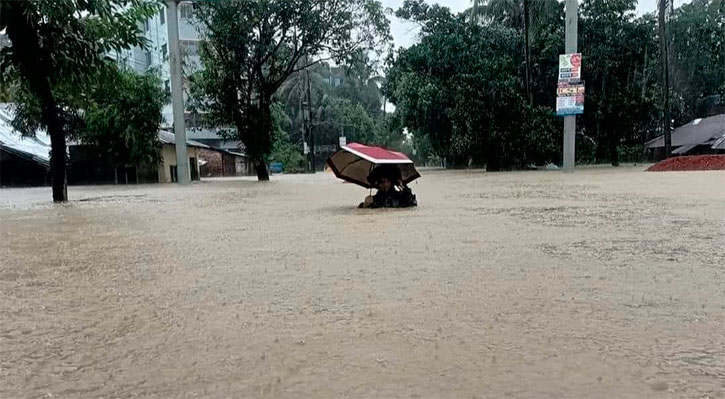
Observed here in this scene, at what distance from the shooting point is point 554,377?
77.3 inches

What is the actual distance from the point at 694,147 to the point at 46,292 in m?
32.0

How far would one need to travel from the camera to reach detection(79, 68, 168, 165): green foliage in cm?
2128

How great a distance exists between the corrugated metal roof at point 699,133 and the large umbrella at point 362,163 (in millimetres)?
25630

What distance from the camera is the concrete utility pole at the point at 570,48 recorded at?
1981 cm

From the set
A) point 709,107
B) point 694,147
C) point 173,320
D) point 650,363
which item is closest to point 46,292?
point 173,320

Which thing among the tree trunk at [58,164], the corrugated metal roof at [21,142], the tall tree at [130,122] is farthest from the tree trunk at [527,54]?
the corrugated metal roof at [21,142]

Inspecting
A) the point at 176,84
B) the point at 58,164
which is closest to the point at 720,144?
the point at 176,84

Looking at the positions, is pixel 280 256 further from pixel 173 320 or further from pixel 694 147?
pixel 694 147

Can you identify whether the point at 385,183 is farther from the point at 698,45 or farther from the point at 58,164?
the point at 698,45

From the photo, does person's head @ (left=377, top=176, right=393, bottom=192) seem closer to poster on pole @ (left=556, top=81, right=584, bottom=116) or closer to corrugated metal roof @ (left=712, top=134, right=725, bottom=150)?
poster on pole @ (left=556, top=81, right=584, bottom=116)

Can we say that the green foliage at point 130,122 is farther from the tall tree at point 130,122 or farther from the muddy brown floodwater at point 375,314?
the muddy brown floodwater at point 375,314

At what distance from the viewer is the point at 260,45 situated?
21.9 meters

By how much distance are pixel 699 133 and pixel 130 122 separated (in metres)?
28.1

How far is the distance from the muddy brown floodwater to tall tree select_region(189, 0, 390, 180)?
16807 mm
